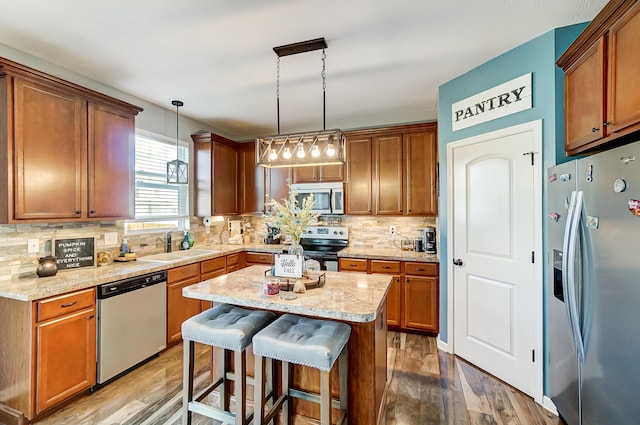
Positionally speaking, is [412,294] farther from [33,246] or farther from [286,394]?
[33,246]

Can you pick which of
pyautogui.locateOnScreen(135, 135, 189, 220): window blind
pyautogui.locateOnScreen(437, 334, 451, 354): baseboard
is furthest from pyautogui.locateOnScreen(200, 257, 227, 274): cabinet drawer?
pyautogui.locateOnScreen(437, 334, 451, 354): baseboard

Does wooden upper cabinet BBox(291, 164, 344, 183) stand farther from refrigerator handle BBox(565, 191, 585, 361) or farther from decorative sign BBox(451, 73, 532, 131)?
refrigerator handle BBox(565, 191, 585, 361)

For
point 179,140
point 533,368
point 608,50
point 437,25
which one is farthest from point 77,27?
point 533,368

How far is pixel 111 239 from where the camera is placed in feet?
9.68

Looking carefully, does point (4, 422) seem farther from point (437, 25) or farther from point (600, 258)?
point (437, 25)

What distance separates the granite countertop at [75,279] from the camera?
1.94m

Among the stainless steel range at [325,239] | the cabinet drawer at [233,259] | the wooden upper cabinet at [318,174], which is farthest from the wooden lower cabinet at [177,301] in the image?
the wooden upper cabinet at [318,174]

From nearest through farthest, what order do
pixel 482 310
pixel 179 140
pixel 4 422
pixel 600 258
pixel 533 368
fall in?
pixel 600 258, pixel 4 422, pixel 533 368, pixel 482 310, pixel 179 140

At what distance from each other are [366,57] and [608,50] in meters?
1.53

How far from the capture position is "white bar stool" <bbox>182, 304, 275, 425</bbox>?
5.52ft

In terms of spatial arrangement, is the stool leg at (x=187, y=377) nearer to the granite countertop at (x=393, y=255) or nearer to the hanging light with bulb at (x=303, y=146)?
the hanging light with bulb at (x=303, y=146)

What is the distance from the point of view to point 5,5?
179 cm

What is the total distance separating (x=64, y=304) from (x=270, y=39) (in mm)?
2464

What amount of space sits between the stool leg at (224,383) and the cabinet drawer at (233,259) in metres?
1.87
